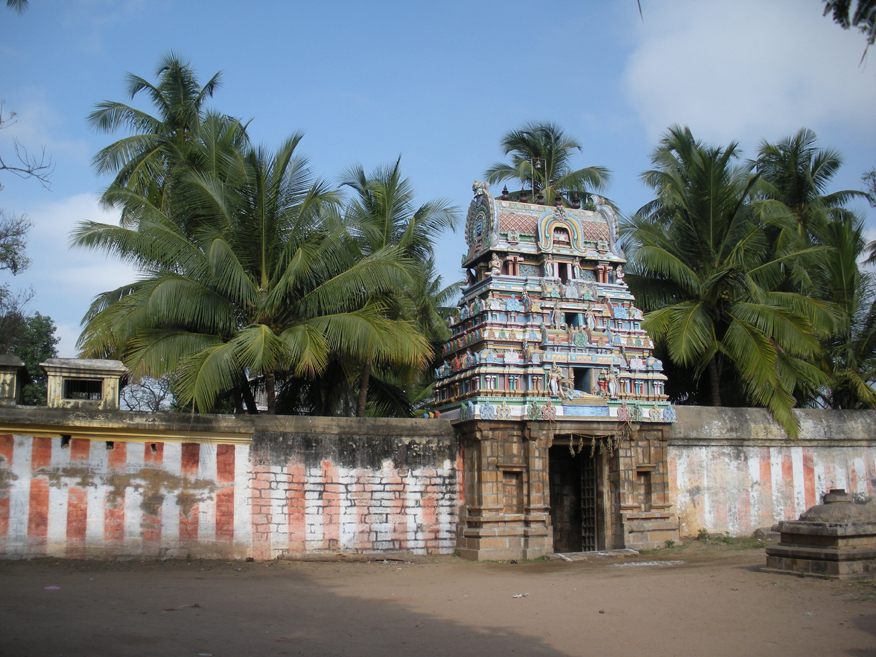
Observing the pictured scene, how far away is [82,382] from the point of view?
13617mm

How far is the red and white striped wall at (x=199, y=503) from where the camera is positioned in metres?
12.6

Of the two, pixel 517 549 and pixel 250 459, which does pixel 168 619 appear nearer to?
pixel 250 459

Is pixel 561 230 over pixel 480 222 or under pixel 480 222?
under

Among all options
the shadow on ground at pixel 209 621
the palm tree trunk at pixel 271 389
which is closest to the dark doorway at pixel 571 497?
the palm tree trunk at pixel 271 389

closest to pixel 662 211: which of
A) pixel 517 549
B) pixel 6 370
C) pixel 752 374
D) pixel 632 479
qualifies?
pixel 752 374

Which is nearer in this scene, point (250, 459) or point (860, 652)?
point (860, 652)

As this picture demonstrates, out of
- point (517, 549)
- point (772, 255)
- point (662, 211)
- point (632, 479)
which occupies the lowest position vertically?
point (517, 549)

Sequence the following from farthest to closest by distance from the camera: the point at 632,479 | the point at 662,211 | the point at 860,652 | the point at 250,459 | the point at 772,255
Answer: the point at 662,211 < the point at 772,255 < the point at 632,479 < the point at 250,459 < the point at 860,652

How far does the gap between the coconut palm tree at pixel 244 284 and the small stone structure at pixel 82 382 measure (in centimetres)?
100

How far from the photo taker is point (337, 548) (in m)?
14.5

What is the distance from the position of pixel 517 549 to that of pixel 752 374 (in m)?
7.21

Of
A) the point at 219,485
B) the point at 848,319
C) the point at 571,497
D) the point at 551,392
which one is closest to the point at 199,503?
the point at 219,485

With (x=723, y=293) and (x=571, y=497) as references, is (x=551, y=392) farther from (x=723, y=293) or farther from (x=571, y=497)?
(x=723, y=293)

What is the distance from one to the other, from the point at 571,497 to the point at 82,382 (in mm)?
10346
